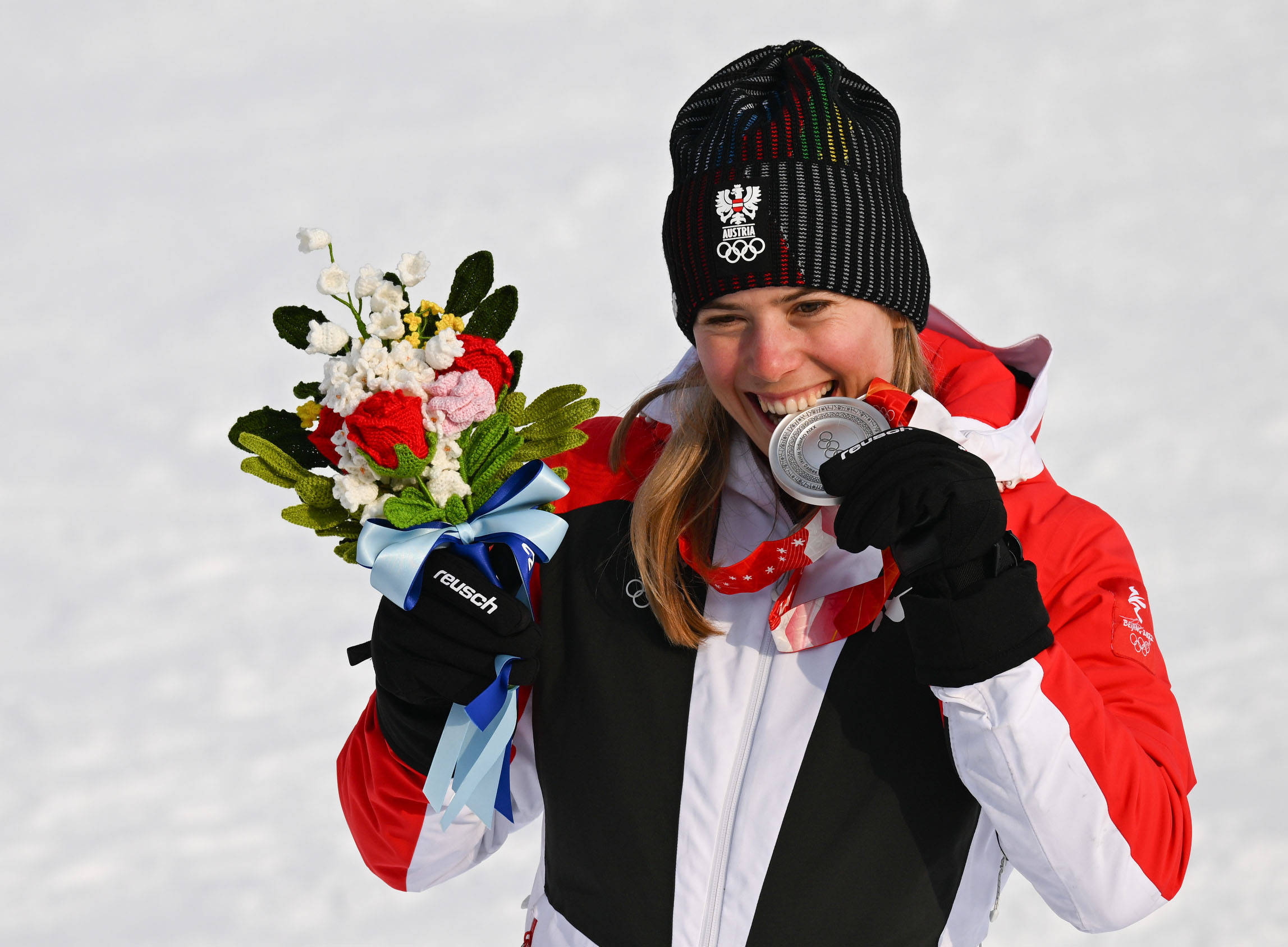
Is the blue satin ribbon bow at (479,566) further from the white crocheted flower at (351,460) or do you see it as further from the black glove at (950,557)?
the black glove at (950,557)

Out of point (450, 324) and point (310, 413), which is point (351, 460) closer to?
point (310, 413)

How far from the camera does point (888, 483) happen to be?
1474 mm

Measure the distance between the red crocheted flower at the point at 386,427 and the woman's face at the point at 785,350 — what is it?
1.40 feet

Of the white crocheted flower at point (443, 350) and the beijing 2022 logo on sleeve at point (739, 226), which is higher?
the beijing 2022 logo on sleeve at point (739, 226)

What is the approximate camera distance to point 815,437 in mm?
1680

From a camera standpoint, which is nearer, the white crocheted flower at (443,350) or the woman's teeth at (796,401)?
the white crocheted flower at (443,350)

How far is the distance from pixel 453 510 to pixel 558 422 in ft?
0.58

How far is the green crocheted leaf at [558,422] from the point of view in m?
1.69

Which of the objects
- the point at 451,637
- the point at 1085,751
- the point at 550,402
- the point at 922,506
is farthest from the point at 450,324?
the point at 1085,751

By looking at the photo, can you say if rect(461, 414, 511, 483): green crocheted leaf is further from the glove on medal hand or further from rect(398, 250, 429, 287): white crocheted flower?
the glove on medal hand

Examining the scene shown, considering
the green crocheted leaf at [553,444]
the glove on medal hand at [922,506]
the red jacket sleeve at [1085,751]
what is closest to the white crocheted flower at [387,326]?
the green crocheted leaf at [553,444]

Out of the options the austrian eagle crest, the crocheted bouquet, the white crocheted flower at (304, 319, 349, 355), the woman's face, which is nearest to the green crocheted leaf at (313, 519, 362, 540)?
the crocheted bouquet

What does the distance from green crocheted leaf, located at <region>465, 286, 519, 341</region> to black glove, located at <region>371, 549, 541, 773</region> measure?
283 mm

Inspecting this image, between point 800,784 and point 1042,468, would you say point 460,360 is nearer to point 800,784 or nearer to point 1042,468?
point 800,784
